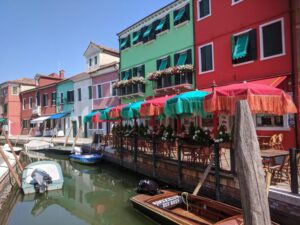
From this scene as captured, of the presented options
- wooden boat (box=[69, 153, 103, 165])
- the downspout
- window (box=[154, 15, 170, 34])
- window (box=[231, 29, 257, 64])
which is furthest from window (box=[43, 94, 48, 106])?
the downspout

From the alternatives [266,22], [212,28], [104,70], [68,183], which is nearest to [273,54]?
[266,22]

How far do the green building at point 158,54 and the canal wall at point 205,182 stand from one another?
5164mm

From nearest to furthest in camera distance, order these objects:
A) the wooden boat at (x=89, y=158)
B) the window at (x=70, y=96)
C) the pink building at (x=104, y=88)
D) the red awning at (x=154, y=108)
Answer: the red awning at (x=154, y=108) → the wooden boat at (x=89, y=158) → the pink building at (x=104, y=88) → the window at (x=70, y=96)

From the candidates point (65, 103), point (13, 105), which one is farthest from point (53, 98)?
point (13, 105)

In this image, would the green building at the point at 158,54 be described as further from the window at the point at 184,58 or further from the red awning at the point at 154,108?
the red awning at the point at 154,108

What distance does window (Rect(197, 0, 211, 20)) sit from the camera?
1611 cm

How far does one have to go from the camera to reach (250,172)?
97.4 inches

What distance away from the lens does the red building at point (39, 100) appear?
122ft

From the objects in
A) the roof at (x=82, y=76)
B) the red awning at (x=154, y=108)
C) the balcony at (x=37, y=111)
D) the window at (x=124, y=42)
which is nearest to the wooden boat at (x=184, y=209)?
the red awning at (x=154, y=108)

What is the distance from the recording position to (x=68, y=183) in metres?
15.1

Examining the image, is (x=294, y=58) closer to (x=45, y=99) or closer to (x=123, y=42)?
(x=123, y=42)

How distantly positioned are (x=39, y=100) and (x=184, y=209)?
34.7m

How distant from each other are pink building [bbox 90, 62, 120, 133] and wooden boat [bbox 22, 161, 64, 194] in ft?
41.4

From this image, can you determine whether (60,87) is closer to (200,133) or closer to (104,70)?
(104,70)
